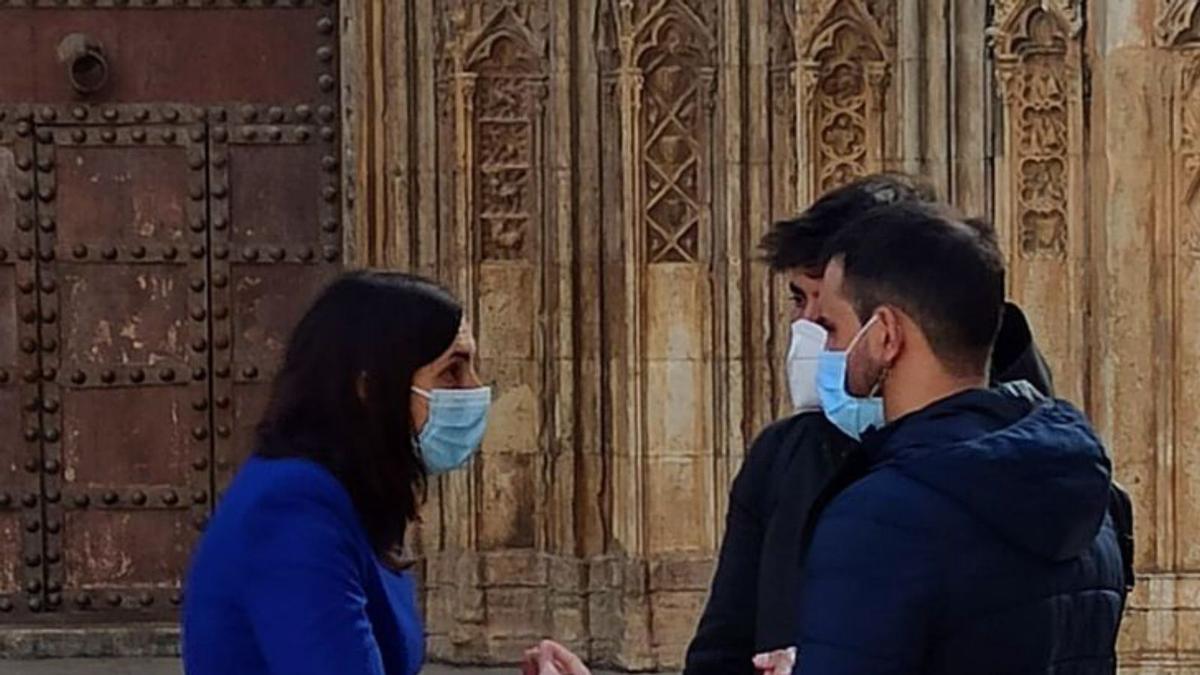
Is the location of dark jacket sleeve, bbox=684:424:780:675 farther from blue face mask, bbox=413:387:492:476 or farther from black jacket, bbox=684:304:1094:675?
blue face mask, bbox=413:387:492:476

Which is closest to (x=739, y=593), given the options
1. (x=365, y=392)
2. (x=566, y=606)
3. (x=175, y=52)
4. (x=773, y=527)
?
(x=773, y=527)

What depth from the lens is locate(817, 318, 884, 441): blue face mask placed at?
2932 mm

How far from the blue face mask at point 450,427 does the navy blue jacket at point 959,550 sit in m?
0.65

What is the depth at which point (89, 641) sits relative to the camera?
8.16m

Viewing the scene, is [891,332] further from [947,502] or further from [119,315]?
[119,315]

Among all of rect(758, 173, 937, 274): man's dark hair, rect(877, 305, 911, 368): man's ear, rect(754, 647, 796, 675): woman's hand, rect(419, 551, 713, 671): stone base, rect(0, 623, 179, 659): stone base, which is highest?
rect(758, 173, 937, 274): man's dark hair

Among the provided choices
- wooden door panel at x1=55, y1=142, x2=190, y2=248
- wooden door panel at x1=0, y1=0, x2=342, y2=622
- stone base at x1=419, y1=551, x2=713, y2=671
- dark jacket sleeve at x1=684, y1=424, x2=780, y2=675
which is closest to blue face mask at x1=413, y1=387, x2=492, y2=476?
dark jacket sleeve at x1=684, y1=424, x2=780, y2=675

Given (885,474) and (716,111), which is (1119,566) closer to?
(885,474)

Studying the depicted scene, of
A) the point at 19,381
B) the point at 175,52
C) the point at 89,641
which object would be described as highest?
the point at 175,52

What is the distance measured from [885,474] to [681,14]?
203 inches

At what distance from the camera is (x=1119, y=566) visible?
284 cm

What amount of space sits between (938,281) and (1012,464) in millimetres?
225

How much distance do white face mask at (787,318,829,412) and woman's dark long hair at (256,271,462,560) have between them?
1.81ft

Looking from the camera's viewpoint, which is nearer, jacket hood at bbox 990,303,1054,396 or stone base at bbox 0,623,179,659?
jacket hood at bbox 990,303,1054,396
